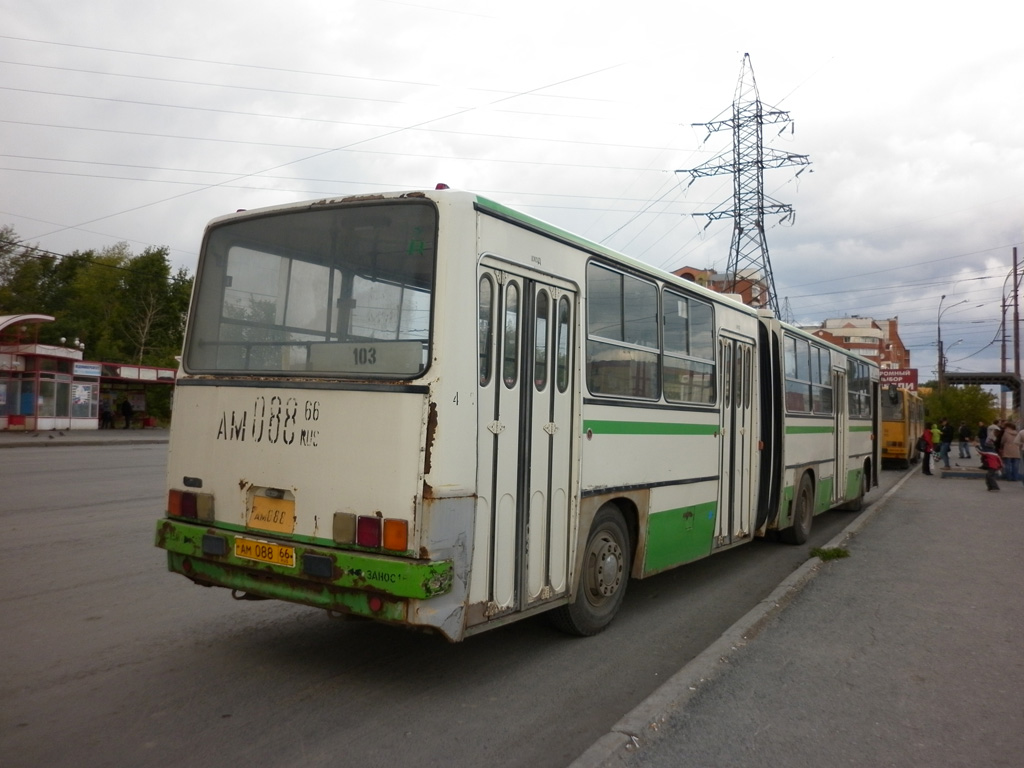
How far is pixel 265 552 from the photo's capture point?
5.18m

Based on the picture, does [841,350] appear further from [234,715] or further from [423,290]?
[234,715]

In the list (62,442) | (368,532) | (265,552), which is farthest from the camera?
(62,442)

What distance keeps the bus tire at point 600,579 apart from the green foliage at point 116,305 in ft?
189

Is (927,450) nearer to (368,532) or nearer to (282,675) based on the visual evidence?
(282,675)

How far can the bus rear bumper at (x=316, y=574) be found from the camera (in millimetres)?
4664

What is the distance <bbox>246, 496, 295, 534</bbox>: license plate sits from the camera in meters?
5.17

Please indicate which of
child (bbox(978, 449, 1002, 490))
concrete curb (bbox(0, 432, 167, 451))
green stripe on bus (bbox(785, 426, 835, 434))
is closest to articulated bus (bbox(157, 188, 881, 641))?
green stripe on bus (bbox(785, 426, 835, 434))

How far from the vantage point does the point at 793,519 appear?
459 inches

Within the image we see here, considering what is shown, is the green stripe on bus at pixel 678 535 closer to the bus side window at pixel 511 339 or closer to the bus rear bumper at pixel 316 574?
the bus side window at pixel 511 339

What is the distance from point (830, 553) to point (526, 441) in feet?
19.1

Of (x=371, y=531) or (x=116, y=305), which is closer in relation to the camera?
(x=371, y=531)

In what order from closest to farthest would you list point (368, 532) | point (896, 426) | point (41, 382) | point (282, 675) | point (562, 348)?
point (368, 532) < point (282, 675) < point (562, 348) < point (896, 426) < point (41, 382)

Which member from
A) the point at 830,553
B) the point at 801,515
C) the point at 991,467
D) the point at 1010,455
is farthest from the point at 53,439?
the point at 1010,455

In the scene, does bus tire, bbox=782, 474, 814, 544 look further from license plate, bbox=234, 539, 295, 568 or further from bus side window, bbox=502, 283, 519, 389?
license plate, bbox=234, 539, 295, 568
